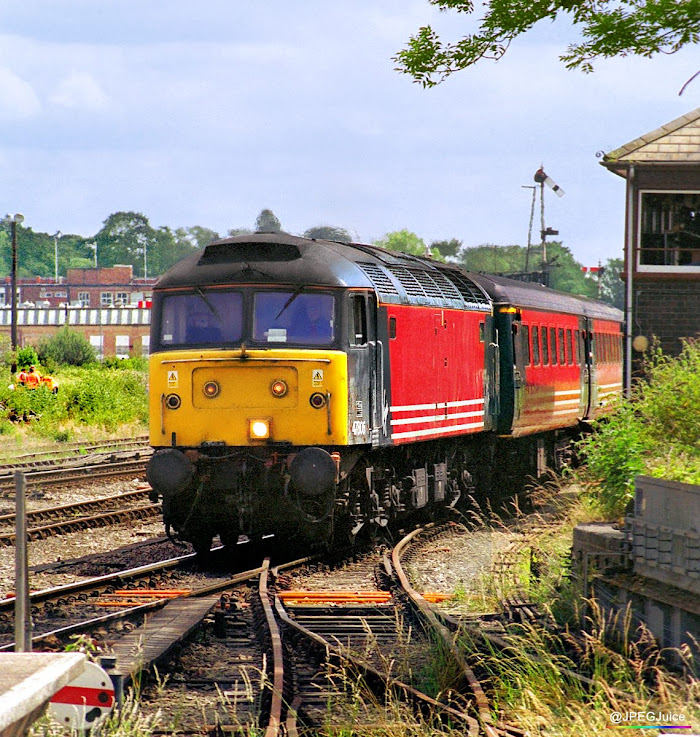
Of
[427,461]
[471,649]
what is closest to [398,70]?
[471,649]

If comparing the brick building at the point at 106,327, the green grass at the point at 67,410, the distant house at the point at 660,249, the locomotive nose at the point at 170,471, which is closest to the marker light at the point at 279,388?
the locomotive nose at the point at 170,471

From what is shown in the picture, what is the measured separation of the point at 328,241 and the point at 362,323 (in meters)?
1.41

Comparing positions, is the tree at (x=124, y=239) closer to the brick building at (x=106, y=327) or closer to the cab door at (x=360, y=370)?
the brick building at (x=106, y=327)

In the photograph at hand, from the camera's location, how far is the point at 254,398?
1293 cm

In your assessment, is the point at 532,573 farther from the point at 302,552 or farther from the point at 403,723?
the point at 403,723

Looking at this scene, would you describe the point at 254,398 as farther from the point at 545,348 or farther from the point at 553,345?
the point at 553,345

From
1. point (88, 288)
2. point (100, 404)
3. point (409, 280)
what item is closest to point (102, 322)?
point (88, 288)

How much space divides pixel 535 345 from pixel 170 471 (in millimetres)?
8399

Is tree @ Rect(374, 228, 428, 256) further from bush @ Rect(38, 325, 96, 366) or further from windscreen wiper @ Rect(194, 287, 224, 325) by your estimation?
windscreen wiper @ Rect(194, 287, 224, 325)

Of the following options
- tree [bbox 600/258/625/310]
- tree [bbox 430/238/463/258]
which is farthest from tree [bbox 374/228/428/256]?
tree [bbox 600/258/625/310]

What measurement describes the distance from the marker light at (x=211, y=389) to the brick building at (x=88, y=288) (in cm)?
11904

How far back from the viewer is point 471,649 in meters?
8.91

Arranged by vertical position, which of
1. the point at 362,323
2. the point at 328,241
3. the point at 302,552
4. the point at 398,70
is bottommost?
the point at 302,552

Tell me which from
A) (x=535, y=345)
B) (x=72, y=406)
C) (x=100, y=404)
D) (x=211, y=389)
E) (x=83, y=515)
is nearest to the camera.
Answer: (x=211, y=389)
